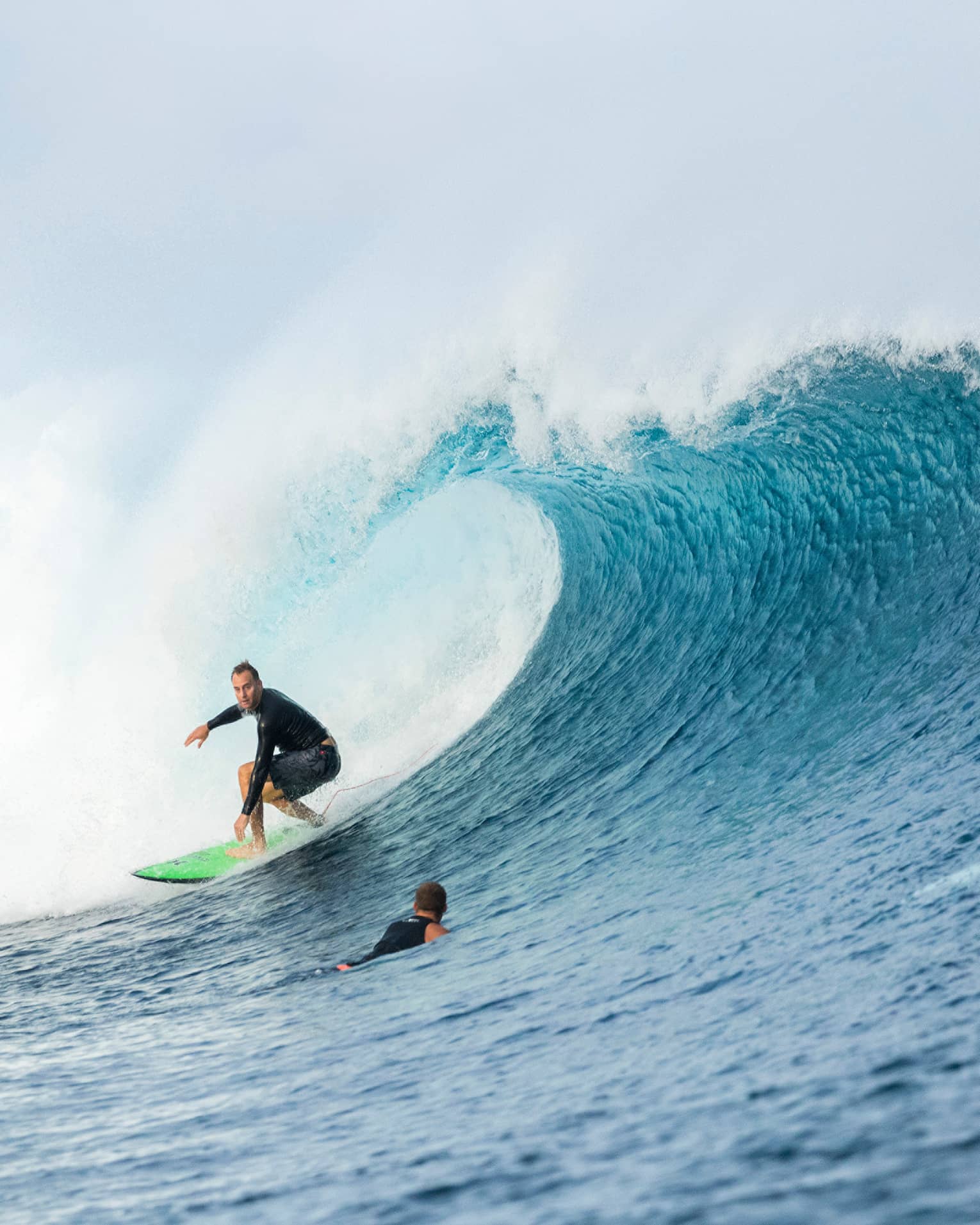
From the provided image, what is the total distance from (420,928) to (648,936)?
48.6 inches

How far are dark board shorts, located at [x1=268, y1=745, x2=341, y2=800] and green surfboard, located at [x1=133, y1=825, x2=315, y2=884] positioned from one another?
414mm

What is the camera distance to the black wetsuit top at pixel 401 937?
4969 mm

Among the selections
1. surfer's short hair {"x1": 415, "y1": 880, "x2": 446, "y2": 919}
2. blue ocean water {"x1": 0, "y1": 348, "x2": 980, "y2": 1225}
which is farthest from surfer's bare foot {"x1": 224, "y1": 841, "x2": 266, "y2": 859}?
surfer's short hair {"x1": 415, "y1": 880, "x2": 446, "y2": 919}

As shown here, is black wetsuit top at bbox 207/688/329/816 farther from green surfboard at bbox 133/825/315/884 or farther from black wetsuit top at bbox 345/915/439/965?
black wetsuit top at bbox 345/915/439/965

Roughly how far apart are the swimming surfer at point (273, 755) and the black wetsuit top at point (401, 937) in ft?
6.80

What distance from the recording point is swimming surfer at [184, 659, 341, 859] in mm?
6922

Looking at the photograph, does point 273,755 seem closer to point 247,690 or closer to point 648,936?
point 247,690

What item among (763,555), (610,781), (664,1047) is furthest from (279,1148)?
(763,555)

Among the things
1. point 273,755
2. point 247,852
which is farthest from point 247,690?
point 247,852

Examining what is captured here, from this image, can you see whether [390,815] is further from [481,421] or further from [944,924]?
[944,924]

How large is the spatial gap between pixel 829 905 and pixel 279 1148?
6.99 feet

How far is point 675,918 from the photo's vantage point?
4.50 m

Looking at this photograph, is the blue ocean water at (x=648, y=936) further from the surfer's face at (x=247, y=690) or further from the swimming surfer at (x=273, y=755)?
the surfer's face at (x=247, y=690)

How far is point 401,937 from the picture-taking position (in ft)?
16.5
